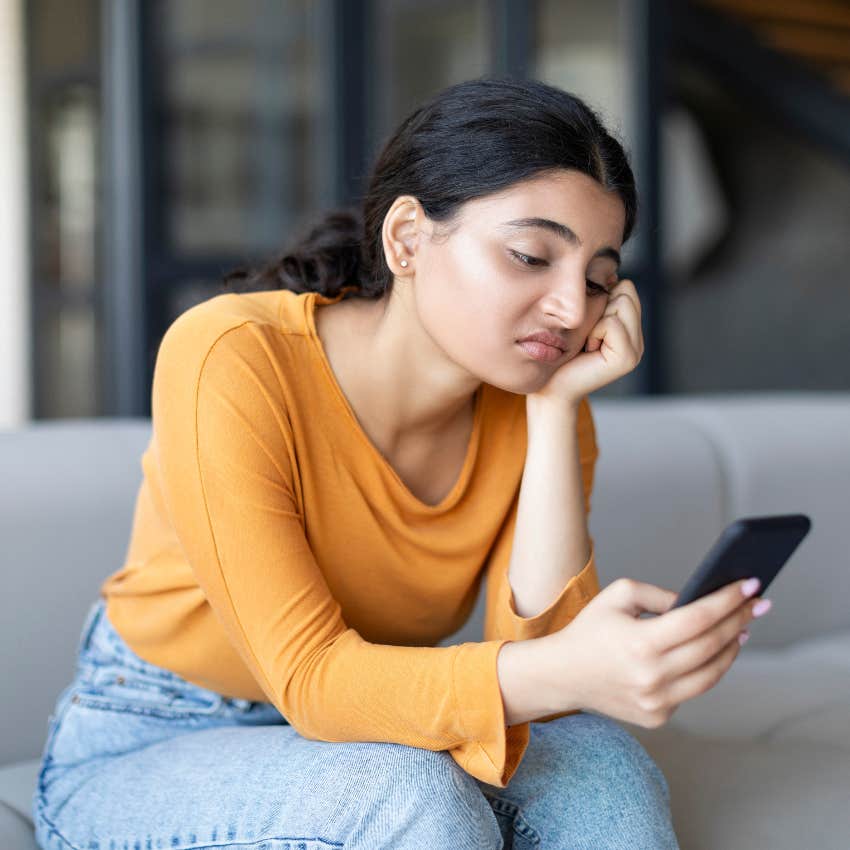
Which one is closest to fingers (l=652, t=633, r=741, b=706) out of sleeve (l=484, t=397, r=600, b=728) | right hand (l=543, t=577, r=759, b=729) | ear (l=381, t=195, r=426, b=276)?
right hand (l=543, t=577, r=759, b=729)

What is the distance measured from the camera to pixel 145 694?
1.43 meters

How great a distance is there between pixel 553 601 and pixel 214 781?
1.46 ft

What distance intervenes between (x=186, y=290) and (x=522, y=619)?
240 cm

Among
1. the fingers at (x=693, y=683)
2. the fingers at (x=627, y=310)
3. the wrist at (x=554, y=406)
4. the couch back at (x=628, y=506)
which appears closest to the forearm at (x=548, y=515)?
the wrist at (x=554, y=406)

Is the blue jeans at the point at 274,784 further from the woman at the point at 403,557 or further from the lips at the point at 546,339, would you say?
the lips at the point at 546,339

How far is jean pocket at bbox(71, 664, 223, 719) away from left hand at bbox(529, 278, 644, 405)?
0.54 meters

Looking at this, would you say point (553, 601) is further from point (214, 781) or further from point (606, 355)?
point (214, 781)

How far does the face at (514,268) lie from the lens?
1242 mm

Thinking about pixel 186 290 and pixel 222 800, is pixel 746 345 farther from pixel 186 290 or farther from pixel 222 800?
pixel 222 800

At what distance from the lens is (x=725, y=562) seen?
3.49ft

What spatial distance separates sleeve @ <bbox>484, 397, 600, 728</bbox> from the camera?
4.64ft

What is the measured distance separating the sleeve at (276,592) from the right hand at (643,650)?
0.09 meters

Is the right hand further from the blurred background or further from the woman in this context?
the blurred background

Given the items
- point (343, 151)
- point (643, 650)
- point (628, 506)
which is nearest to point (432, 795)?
point (643, 650)
